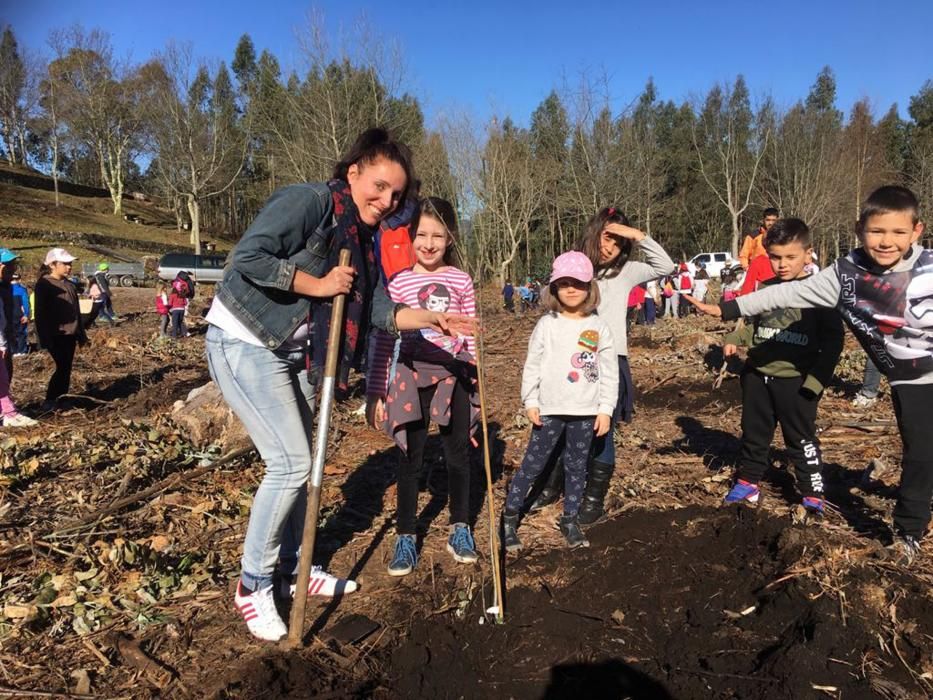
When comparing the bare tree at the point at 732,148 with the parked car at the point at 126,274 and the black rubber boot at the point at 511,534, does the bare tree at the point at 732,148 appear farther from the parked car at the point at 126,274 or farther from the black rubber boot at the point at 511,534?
the black rubber boot at the point at 511,534

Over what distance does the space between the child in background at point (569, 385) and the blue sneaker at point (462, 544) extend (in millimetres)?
250

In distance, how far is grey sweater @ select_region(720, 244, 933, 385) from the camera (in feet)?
10.5

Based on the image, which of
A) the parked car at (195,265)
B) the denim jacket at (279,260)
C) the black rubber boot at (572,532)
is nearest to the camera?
the denim jacket at (279,260)

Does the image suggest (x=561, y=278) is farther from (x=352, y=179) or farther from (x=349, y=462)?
(x=349, y=462)

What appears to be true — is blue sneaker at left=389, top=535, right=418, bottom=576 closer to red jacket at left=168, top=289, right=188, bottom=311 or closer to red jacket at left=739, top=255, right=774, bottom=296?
red jacket at left=739, top=255, right=774, bottom=296

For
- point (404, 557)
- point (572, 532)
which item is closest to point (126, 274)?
point (404, 557)

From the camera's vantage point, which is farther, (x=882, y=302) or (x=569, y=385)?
(x=569, y=385)

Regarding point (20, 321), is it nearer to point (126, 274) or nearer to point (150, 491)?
point (150, 491)

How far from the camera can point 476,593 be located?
321 centimetres

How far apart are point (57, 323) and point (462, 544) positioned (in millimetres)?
7141

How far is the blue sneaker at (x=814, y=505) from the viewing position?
3.92 metres

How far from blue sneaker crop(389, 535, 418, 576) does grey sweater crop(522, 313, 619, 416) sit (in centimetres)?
105

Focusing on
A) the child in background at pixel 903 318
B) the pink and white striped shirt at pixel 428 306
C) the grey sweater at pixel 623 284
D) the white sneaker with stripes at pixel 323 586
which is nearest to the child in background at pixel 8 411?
the white sneaker with stripes at pixel 323 586

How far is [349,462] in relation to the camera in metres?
5.44
